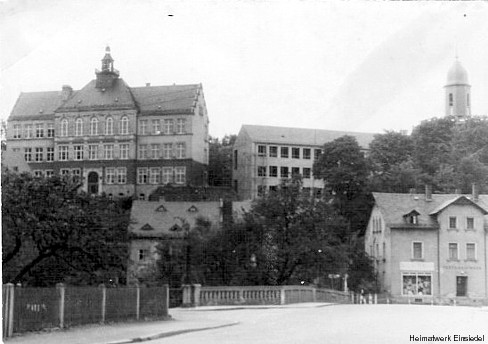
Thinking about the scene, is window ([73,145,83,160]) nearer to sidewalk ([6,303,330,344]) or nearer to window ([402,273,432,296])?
sidewalk ([6,303,330,344])

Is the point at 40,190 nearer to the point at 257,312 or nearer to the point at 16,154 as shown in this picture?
the point at 16,154

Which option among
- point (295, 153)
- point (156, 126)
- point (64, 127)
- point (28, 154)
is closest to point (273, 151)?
point (295, 153)

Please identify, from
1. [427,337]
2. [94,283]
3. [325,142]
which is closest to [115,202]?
[94,283]

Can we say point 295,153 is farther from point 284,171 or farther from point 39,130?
point 39,130

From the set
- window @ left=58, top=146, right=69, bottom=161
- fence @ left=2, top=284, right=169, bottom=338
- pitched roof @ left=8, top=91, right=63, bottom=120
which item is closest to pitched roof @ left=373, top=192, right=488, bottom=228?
fence @ left=2, top=284, right=169, bottom=338

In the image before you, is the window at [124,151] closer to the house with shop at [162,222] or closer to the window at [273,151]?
the house with shop at [162,222]

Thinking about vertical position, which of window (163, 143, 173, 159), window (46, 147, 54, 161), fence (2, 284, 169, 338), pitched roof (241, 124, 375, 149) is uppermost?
pitched roof (241, 124, 375, 149)

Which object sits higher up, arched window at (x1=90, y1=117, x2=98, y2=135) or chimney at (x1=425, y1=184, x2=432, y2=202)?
arched window at (x1=90, y1=117, x2=98, y2=135)
